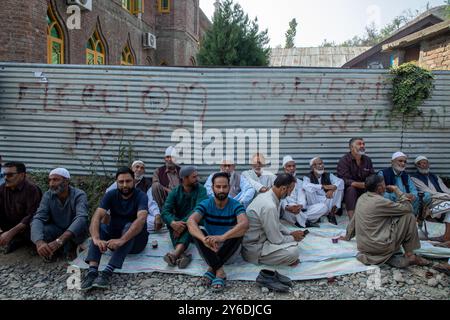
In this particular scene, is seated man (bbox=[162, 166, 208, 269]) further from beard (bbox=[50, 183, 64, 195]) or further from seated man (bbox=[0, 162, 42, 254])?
seated man (bbox=[0, 162, 42, 254])

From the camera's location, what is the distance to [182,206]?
13.8 ft

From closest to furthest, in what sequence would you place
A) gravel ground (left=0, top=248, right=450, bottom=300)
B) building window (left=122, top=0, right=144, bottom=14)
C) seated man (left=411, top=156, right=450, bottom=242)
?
gravel ground (left=0, top=248, right=450, bottom=300) < seated man (left=411, top=156, right=450, bottom=242) < building window (left=122, top=0, right=144, bottom=14)

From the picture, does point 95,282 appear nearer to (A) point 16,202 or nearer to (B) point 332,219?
(A) point 16,202

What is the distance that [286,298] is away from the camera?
10.6 feet

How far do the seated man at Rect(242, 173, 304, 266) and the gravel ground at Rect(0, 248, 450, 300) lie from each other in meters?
0.34

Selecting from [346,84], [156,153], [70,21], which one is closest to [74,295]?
[156,153]

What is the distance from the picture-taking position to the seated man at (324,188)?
5.20 m

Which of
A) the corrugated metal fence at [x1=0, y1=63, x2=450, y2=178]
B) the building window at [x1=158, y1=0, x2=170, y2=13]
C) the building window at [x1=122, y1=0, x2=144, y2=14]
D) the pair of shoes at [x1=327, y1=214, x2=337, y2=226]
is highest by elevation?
the building window at [x1=158, y1=0, x2=170, y2=13]

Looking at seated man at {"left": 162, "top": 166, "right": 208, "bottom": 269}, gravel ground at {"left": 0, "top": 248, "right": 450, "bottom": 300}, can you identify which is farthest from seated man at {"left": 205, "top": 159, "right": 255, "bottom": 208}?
gravel ground at {"left": 0, "top": 248, "right": 450, "bottom": 300}

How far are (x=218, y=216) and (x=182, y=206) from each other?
72cm

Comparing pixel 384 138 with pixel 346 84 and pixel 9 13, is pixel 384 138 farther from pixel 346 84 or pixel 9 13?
pixel 9 13

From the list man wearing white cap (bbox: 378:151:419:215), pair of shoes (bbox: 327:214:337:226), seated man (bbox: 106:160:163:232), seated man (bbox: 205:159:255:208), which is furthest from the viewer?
man wearing white cap (bbox: 378:151:419:215)

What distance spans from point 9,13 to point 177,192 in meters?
6.07

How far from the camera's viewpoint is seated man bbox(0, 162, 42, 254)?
407 centimetres
